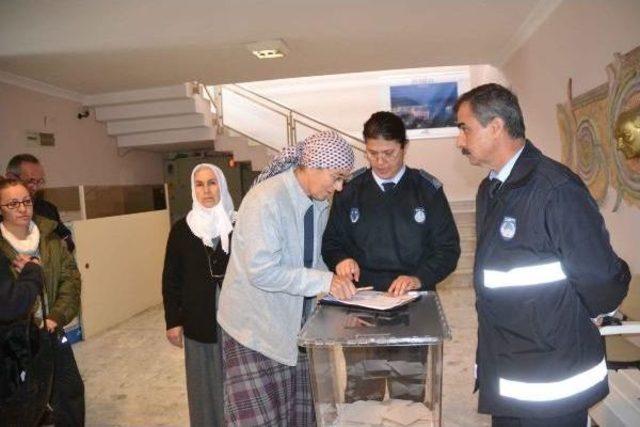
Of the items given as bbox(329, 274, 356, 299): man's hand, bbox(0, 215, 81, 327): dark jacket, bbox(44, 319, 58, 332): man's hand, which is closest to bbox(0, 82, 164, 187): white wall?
bbox(0, 215, 81, 327): dark jacket

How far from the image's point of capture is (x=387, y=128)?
1.82 m

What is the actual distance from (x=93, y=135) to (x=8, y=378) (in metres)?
4.72

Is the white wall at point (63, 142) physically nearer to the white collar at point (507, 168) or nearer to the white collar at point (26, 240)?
the white collar at point (26, 240)

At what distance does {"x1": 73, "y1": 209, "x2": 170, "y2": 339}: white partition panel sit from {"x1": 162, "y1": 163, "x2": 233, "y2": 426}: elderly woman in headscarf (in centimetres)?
288

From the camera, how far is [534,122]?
4203mm

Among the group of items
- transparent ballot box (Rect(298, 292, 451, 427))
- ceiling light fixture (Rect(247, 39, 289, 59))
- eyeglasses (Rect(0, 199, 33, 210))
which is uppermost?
ceiling light fixture (Rect(247, 39, 289, 59))

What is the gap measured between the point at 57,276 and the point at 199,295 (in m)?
0.82

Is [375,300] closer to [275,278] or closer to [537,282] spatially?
[275,278]

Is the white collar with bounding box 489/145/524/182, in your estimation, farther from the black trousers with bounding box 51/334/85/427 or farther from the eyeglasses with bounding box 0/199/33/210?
the black trousers with bounding box 51/334/85/427

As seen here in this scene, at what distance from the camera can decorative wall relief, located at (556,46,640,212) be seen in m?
2.28

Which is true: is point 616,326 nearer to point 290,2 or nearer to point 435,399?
point 435,399

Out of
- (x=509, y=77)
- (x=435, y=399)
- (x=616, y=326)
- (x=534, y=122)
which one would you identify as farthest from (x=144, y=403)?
(x=509, y=77)

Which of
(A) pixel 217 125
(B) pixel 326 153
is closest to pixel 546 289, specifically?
(B) pixel 326 153

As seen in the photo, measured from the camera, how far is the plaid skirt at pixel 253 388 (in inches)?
60.2
